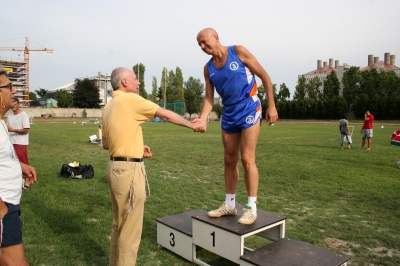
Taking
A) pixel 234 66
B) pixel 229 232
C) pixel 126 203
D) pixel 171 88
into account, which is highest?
pixel 171 88

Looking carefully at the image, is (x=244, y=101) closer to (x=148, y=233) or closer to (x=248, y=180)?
(x=248, y=180)

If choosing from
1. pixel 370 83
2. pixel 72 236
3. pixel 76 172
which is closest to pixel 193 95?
pixel 370 83

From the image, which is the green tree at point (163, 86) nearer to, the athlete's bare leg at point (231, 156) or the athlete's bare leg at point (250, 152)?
the athlete's bare leg at point (231, 156)

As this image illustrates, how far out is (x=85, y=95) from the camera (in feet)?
307

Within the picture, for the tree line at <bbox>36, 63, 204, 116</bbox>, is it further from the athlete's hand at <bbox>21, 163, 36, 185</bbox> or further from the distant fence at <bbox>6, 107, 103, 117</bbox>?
the athlete's hand at <bbox>21, 163, 36, 185</bbox>

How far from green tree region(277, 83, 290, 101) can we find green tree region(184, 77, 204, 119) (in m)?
22.8

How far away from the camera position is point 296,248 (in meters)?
3.72

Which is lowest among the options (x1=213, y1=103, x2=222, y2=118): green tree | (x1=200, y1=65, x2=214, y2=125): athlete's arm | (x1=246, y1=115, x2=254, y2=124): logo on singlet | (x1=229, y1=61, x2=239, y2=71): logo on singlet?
(x1=246, y1=115, x2=254, y2=124): logo on singlet

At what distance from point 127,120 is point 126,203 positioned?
0.90 meters

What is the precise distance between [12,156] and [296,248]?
3146mm

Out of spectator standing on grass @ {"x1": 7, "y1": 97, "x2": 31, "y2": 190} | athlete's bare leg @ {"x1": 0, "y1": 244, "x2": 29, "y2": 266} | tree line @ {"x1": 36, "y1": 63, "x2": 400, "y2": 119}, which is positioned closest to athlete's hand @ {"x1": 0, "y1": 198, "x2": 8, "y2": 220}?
athlete's bare leg @ {"x1": 0, "y1": 244, "x2": 29, "y2": 266}

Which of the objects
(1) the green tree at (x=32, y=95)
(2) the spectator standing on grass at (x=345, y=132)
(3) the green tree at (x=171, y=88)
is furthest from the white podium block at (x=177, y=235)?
(1) the green tree at (x=32, y=95)

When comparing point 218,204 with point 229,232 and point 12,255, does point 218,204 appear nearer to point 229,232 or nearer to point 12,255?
point 229,232

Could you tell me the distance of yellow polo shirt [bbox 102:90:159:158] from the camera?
340 cm
